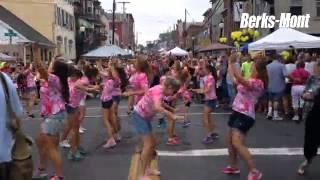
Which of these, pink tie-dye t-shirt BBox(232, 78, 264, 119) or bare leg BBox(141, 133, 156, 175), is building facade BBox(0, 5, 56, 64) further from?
bare leg BBox(141, 133, 156, 175)

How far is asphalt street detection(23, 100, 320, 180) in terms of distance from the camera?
8164 mm

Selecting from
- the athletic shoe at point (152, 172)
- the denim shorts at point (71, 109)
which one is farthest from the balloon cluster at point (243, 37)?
the athletic shoe at point (152, 172)

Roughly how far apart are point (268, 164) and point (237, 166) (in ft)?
2.21

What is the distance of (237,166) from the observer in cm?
844

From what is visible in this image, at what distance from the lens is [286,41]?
1814 centimetres

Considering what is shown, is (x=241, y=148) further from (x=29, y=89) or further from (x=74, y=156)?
(x=29, y=89)

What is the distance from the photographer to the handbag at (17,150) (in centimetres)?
446

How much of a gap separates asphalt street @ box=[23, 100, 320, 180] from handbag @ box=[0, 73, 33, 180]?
11.3 ft


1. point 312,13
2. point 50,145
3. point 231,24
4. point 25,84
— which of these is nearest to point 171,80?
point 50,145

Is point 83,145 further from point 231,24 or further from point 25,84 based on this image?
point 231,24

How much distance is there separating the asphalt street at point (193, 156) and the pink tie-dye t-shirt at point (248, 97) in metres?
0.97

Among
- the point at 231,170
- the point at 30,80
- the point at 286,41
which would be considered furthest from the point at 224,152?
the point at 30,80

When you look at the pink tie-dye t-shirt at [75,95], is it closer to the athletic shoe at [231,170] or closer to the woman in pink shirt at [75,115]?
the woman in pink shirt at [75,115]

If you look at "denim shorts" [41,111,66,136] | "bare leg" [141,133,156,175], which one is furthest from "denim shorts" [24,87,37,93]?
"bare leg" [141,133,156,175]
